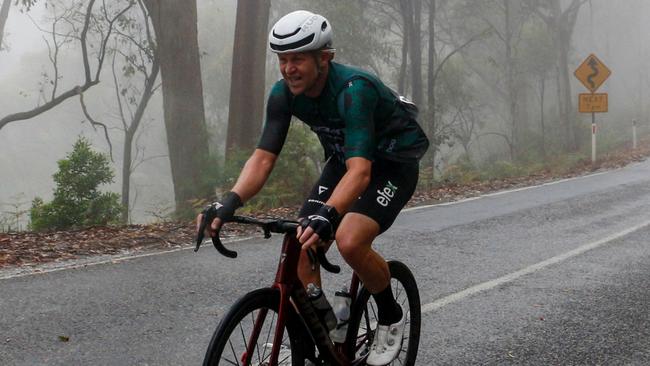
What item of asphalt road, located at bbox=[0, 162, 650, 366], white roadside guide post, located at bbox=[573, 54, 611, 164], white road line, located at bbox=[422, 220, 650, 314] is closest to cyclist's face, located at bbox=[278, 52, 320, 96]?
asphalt road, located at bbox=[0, 162, 650, 366]

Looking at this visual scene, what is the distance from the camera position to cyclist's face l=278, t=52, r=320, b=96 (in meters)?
3.63

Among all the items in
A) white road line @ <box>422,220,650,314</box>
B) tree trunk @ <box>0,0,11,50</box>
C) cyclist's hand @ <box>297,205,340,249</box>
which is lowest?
white road line @ <box>422,220,650,314</box>

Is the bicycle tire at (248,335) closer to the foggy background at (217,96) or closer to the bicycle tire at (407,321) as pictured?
the bicycle tire at (407,321)

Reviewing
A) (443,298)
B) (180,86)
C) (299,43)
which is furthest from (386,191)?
(180,86)

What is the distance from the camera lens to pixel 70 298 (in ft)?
21.2

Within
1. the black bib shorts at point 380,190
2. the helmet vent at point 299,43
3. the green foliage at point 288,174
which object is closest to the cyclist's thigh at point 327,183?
the black bib shorts at point 380,190

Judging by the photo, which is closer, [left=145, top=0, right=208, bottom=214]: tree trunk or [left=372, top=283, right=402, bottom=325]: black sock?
[left=372, top=283, right=402, bottom=325]: black sock

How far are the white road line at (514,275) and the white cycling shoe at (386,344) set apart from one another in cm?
183

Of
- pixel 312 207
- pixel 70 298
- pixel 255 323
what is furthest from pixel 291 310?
pixel 70 298

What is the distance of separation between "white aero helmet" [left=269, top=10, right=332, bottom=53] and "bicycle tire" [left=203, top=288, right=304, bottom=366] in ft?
3.68

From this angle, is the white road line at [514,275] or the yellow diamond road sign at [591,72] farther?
the yellow diamond road sign at [591,72]

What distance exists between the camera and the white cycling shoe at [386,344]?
4.16 meters

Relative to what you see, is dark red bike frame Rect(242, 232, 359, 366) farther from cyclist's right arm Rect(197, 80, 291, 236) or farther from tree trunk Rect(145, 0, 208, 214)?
tree trunk Rect(145, 0, 208, 214)

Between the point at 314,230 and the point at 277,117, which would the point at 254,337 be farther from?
the point at 277,117
